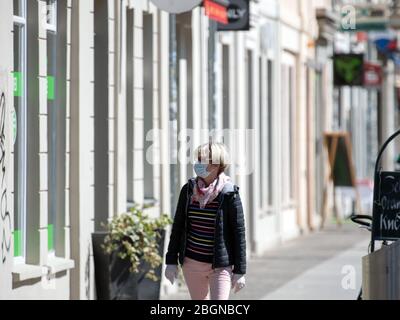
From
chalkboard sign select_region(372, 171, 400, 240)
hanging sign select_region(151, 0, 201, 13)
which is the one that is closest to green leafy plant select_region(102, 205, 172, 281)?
hanging sign select_region(151, 0, 201, 13)

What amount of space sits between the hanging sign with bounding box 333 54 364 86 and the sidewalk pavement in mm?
5200

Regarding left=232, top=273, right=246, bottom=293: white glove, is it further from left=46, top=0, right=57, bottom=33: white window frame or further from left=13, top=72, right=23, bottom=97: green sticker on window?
left=46, top=0, right=57, bottom=33: white window frame

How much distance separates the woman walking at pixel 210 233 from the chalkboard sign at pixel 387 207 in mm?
1628

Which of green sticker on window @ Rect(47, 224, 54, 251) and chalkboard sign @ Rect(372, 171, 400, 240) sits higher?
chalkboard sign @ Rect(372, 171, 400, 240)

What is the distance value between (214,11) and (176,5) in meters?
2.99

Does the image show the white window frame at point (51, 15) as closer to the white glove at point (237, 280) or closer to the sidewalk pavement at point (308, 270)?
the white glove at point (237, 280)

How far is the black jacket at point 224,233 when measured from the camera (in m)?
9.12

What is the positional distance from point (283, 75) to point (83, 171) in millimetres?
13198

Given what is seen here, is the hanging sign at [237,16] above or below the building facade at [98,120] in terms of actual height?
above

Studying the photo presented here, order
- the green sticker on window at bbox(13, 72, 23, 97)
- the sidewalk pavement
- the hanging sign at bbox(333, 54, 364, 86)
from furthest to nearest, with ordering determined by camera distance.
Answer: the hanging sign at bbox(333, 54, 364, 86), the sidewalk pavement, the green sticker on window at bbox(13, 72, 23, 97)

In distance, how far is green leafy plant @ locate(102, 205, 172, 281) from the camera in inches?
512

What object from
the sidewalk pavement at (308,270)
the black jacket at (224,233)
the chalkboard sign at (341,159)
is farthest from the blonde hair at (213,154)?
the chalkboard sign at (341,159)

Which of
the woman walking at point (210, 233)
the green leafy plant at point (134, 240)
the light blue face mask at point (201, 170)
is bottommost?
the green leafy plant at point (134, 240)
